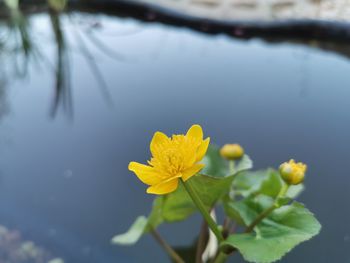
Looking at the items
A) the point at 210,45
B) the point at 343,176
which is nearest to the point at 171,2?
the point at 210,45

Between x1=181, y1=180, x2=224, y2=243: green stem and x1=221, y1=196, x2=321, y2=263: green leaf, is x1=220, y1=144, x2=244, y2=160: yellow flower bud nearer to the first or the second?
x1=221, y1=196, x2=321, y2=263: green leaf

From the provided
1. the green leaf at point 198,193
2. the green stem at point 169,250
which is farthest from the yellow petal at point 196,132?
the green stem at point 169,250

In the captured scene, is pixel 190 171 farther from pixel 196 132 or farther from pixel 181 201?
pixel 181 201

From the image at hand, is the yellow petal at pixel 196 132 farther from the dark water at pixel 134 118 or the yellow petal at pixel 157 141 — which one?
the dark water at pixel 134 118

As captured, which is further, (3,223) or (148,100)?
(148,100)

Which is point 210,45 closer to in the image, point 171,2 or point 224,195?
point 171,2

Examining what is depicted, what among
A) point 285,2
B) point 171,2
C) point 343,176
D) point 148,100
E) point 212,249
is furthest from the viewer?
point 171,2
